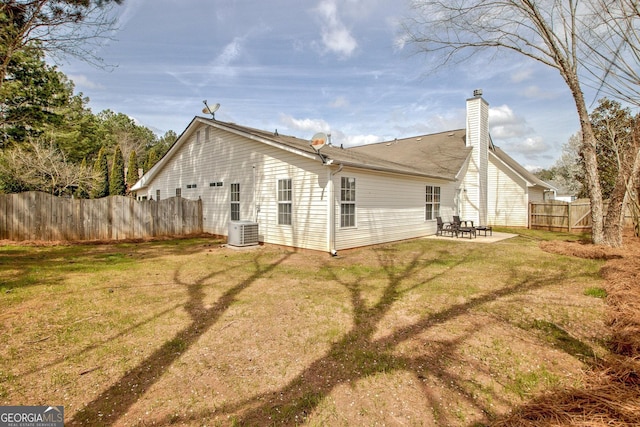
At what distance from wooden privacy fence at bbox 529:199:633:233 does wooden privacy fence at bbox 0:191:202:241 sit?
18486 millimetres

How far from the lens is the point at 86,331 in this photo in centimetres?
377

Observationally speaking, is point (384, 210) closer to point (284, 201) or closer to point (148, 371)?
point (284, 201)

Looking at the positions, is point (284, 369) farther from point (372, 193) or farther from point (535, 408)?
point (372, 193)

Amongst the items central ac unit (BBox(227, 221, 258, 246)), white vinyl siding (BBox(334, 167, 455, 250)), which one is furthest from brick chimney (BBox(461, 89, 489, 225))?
central ac unit (BBox(227, 221, 258, 246))

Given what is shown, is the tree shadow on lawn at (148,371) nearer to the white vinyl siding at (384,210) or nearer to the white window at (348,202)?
the white window at (348,202)

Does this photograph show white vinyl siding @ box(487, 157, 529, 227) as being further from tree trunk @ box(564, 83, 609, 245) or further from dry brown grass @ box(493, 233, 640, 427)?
dry brown grass @ box(493, 233, 640, 427)

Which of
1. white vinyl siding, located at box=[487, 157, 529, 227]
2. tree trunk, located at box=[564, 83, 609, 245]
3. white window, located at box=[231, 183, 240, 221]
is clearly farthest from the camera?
white vinyl siding, located at box=[487, 157, 529, 227]

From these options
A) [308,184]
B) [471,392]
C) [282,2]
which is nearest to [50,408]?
[471,392]

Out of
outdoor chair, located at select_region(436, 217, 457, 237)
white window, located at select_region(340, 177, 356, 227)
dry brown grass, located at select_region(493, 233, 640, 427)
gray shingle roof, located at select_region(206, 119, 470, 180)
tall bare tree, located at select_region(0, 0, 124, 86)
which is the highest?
tall bare tree, located at select_region(0, 0, 124, 86)

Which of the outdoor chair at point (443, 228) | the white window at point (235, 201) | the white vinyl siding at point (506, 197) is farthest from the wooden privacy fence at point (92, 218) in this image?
the white vinyl siding at point (506, 197)

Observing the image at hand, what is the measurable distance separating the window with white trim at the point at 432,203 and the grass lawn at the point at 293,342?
6882 millimetres

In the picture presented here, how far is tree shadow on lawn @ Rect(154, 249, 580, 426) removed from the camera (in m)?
2.34

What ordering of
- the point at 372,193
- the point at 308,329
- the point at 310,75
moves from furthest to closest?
1. the point at 310,75
2. the point at 372,193
3. the point at 308,329

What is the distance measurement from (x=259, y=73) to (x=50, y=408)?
15.4 metres
